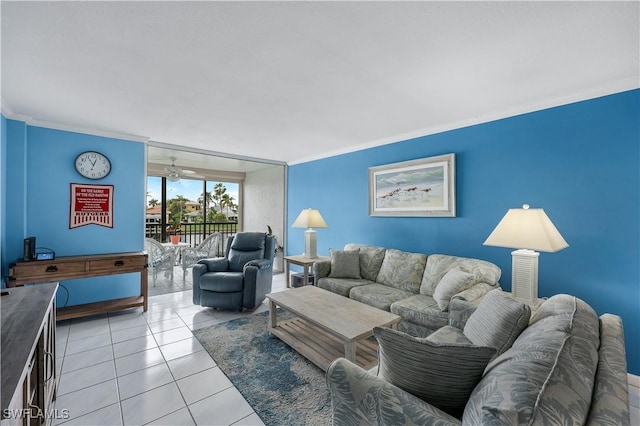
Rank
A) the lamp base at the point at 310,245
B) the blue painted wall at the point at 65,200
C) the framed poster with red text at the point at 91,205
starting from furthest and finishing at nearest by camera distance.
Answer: the lamp base at the point at 310,245 → the framed poster with red text at the point at 91,205 → the blue painted wall at the point at 65,200

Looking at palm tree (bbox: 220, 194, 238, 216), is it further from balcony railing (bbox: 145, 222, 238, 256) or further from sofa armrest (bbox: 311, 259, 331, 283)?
sofa armrest (bbox: 311, 259, 331, 283)

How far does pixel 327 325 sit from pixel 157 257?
3.88 m

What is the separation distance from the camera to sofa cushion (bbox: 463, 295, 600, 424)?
28.0 inches

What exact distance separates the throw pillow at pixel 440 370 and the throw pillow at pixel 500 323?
0.45 m

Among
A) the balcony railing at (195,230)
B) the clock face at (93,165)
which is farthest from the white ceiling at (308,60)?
the balcony railing at (195,230)

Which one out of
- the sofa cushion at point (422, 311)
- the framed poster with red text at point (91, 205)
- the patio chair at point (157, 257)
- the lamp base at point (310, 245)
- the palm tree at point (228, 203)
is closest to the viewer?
the sofa cushion at point (422, 311)

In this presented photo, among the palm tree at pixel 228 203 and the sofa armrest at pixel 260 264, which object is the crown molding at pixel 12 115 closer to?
the sofa armrest at pixel 260 264

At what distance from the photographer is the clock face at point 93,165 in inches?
135

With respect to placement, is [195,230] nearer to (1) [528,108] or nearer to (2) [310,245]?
(2) [310,245]

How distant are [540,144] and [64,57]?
383cm

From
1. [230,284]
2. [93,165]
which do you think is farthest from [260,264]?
[93,165]

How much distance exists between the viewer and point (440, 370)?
1.04 metres

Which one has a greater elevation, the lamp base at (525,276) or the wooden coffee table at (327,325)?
the lamp base at (525,276)

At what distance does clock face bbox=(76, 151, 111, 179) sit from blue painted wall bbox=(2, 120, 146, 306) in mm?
55
